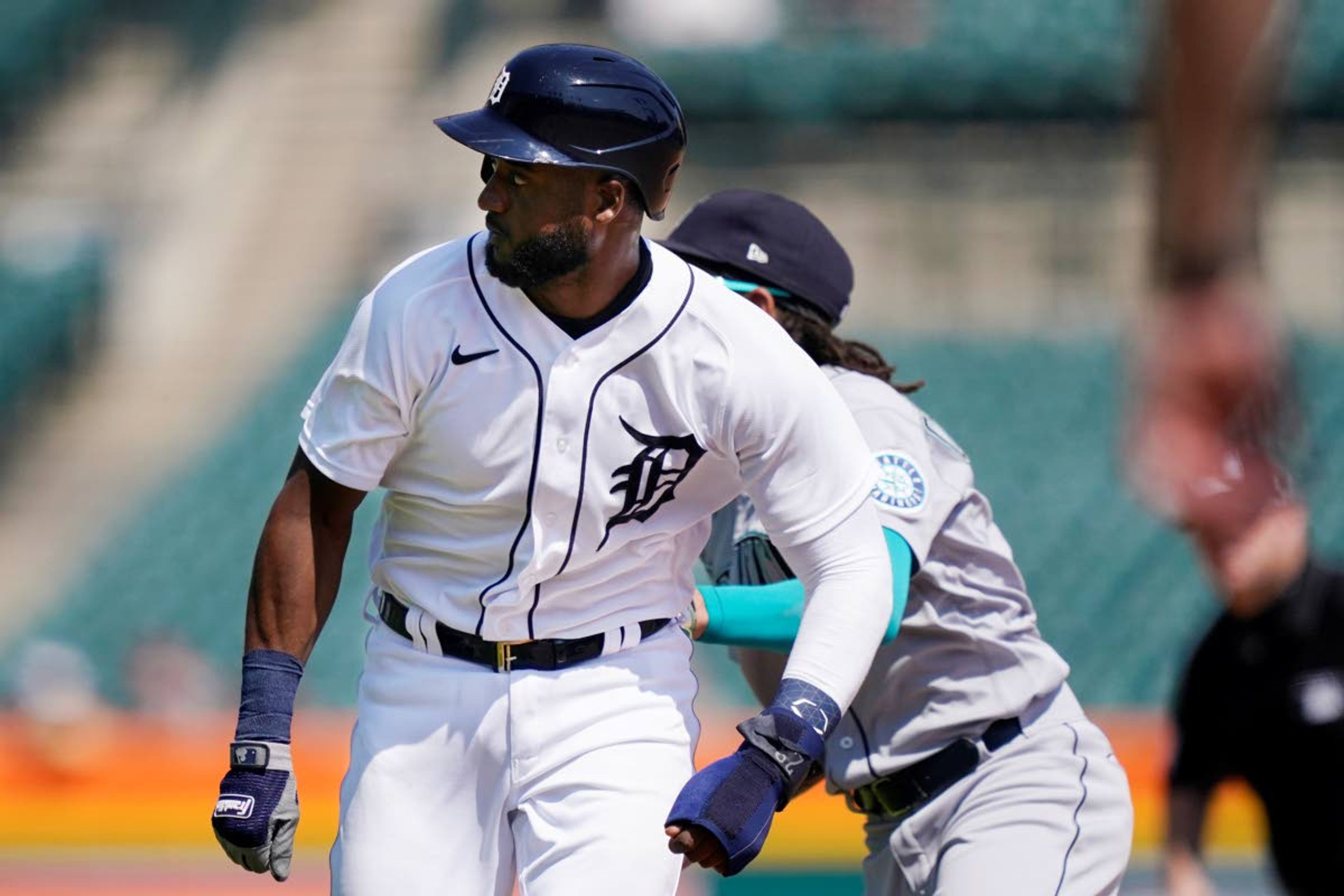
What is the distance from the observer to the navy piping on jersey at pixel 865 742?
12.2ft

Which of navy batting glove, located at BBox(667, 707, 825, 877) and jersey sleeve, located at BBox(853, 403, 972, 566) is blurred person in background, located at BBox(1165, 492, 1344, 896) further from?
navy batting glove, located at BBox(667, 707, 825, 877)

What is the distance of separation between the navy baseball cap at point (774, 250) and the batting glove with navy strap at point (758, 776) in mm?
1017

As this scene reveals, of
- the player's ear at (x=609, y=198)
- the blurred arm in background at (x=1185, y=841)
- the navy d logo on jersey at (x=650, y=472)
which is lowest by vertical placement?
the blurred arm in background at (x=1185, y=841)

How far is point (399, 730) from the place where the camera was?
130 inches

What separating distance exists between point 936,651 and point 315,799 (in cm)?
485

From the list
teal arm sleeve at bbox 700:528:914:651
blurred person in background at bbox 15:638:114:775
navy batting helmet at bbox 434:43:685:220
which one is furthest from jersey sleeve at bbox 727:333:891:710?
blurred person in background at bbox 15:638:114:775

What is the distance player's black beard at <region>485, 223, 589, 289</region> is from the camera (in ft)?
10.7

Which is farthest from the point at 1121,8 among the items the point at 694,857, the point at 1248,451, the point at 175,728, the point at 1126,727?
the point at 1248,451

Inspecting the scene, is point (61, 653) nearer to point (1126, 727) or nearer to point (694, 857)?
point (1126, 727)

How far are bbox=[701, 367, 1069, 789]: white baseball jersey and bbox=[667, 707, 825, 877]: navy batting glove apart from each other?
504mm

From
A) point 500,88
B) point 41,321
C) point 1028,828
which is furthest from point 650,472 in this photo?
point 41,321

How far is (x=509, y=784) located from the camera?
3.26 metres

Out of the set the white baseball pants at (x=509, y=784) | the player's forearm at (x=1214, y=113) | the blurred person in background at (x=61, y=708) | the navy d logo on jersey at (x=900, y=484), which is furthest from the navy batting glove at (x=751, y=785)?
the blurred person in background at (x=61, y=708)

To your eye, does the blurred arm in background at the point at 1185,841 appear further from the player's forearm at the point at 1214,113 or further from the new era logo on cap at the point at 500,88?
the player's forearm at the point at 1214,113
